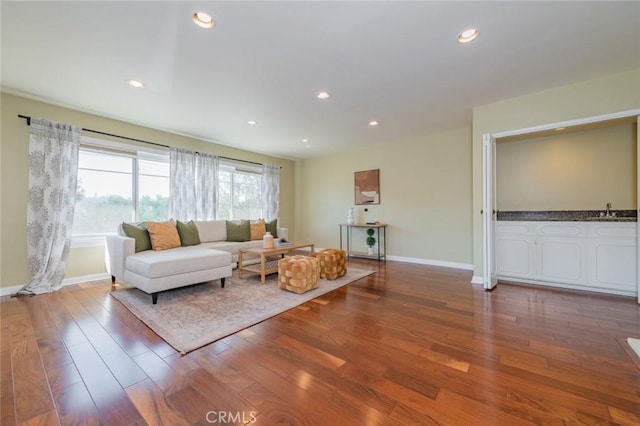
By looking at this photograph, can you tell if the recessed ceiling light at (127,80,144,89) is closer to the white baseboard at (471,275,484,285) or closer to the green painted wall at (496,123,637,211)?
the white baseboard at (471,275,484,285)

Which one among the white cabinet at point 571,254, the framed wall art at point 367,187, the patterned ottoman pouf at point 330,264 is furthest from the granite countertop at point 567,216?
the patterned ottoman pouf at point 330,264

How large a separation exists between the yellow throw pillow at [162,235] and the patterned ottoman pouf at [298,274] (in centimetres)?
175

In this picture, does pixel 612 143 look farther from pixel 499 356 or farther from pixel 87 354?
pixel 87 354

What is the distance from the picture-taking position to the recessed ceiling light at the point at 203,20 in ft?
6.01

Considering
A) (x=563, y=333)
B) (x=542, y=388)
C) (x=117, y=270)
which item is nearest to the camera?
(x=542, y=388)

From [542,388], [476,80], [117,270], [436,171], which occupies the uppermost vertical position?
[476,80]

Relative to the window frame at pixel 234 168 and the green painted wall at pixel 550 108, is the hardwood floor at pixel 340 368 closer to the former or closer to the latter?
the green painted wall at pixel 550 108

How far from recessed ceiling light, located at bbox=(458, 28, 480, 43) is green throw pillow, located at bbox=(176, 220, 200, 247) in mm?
4163

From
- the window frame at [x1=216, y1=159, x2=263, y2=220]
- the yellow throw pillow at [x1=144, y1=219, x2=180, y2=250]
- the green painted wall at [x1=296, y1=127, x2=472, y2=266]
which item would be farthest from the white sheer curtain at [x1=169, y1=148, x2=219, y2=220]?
the green painted wall at [x1=296, y1=127, x2=472, y2=266]

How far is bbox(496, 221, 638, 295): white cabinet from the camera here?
291 cm

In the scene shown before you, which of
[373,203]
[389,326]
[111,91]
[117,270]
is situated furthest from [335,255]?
[111,91]

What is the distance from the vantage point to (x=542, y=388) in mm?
1443

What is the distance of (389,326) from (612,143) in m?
3.82

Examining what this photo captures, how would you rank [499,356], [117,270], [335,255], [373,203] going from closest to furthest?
[499,356] < [117,270] < [335,255] < [373,203]
